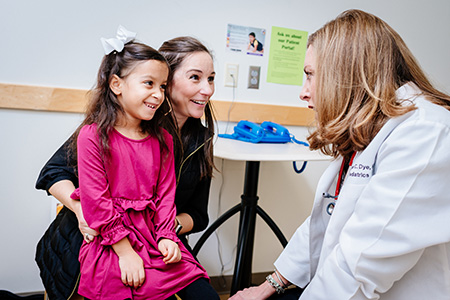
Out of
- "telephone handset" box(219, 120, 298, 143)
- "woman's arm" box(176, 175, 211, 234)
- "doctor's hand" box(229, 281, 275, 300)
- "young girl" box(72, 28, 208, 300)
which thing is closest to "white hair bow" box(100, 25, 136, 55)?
"young girl" box(72, 28, 208, 300)

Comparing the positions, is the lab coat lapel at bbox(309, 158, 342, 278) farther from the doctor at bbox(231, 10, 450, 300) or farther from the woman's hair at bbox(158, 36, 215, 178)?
the woman's hair at bbox(158, 36, 215, 178)

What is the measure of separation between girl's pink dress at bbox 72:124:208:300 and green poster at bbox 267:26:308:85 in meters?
1.24

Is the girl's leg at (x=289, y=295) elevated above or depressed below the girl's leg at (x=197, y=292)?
below

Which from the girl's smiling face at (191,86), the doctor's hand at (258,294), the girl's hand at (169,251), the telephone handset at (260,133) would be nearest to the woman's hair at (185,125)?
the girl's smiling face at (191,86)

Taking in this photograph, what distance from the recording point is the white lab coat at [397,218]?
76 cm

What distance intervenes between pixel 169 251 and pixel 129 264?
0.11 metres

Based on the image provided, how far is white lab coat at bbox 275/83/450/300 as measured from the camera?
0.76 metres

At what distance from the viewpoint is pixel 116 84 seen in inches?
43.0

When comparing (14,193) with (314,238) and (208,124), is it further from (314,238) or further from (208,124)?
(314,238)

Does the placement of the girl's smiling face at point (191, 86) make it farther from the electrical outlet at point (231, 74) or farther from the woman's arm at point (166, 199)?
the electrical outlet at point (231, 74)

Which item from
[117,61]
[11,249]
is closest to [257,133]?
[117,61]

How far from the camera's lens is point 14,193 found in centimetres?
183

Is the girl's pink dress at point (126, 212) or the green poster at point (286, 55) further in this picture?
the green poster at point (286, 55)

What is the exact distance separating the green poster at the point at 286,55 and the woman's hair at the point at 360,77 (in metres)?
1.24
